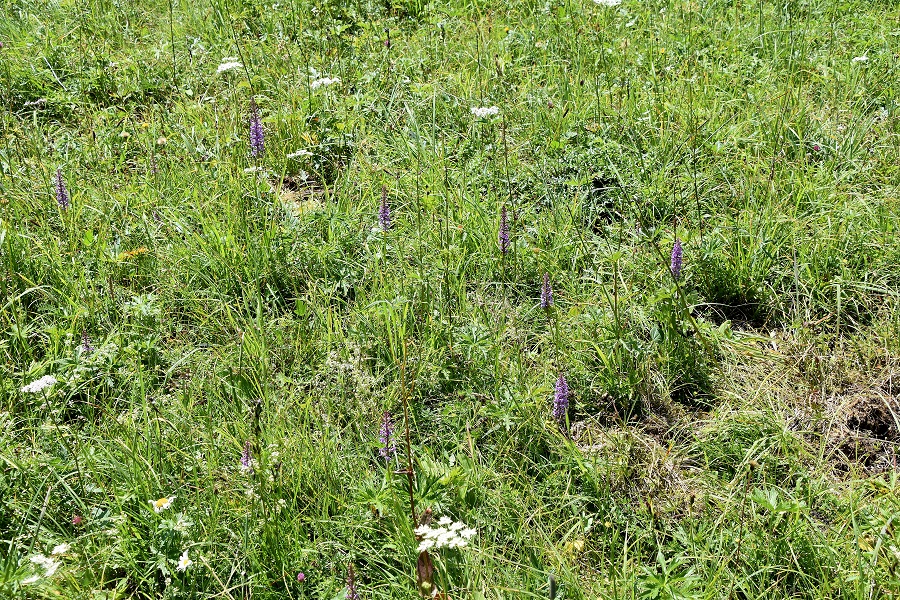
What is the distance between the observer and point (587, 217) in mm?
3703

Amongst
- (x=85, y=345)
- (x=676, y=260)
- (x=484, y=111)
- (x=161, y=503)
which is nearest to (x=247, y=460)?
(x=161, y=503)

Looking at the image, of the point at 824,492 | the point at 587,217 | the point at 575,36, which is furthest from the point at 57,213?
the point at 824,492

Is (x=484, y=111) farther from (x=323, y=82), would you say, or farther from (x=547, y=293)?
(x=547, y=293)

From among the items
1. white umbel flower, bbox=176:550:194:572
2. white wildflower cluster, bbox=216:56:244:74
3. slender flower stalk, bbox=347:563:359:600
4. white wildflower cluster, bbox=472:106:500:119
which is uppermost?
white wildflower cluster, bbox=216:56:244:74

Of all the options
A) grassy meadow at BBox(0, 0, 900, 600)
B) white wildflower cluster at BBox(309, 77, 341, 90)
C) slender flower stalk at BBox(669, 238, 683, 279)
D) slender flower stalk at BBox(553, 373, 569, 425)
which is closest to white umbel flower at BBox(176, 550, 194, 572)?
grassy meadow at BBox(0, 0, 900, 600)

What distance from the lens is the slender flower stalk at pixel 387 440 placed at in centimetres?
252

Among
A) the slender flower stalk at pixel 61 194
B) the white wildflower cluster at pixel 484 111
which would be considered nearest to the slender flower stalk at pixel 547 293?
the white wildflower cluster at pixel 484 111

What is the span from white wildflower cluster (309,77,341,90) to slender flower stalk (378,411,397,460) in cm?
246

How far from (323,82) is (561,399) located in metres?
2.67

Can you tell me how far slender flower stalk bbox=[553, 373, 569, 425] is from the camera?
2627mm

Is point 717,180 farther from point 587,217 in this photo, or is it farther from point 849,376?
point 849,376

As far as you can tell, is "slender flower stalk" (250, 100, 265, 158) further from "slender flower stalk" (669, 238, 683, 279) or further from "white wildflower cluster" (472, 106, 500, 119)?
"slender flower stalk" (669, 238, 683, 279)

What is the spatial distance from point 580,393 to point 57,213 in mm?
2630

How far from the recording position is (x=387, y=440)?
8.38ft
